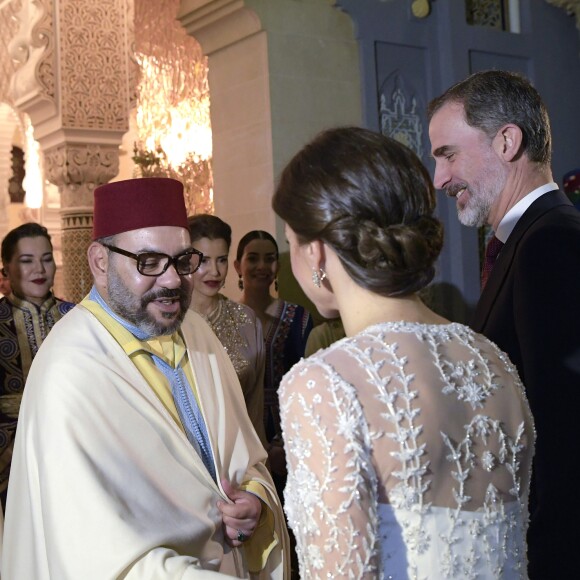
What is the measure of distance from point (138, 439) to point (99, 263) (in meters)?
0.57

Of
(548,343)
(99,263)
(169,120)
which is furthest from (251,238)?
(169,120)

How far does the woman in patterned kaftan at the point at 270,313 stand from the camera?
4383 mm

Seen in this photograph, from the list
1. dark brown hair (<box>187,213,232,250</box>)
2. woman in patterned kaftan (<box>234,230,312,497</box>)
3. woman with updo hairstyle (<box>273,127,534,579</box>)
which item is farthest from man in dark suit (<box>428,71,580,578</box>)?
woman in patterned kaftan (<box>234,230,312,497</box>)

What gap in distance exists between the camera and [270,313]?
4.53 m

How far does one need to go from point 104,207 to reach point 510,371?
1.35 m

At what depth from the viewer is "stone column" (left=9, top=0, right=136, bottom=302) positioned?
682 centimetres

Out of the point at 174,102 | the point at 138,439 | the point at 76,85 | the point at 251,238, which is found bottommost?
the point at 138,439

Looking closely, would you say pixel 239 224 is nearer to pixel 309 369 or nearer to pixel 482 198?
pixel 482 198

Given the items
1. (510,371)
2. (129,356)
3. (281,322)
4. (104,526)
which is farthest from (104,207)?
(281,322)

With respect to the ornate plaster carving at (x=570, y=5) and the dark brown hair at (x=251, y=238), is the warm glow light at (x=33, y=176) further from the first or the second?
the dark brown hair at (x=251, y=238)

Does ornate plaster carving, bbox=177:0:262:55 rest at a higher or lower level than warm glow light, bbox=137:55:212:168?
lower

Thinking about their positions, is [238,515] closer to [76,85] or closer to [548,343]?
[548,343]

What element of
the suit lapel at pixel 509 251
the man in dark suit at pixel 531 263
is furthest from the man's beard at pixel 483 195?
the suit lapel at pixel 509 251

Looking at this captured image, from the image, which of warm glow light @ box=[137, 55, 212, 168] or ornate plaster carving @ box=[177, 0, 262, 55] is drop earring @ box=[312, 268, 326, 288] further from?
warm glow light @ box=[137, 55, 212, 168]
